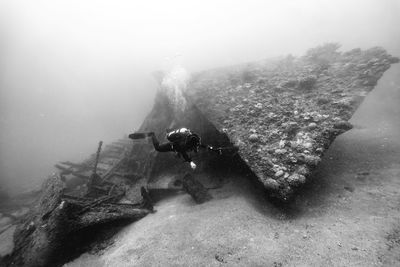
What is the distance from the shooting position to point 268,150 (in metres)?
5.50

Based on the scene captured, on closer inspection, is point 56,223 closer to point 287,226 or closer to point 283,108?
point 287,226

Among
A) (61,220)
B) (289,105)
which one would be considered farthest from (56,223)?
(289,105)

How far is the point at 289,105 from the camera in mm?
6684

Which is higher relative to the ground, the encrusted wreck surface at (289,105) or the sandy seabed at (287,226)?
the encrusted wreck surface at (289,105)

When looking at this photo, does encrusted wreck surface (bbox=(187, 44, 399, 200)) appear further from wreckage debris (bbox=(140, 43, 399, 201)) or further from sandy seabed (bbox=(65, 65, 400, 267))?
sandy seabed (bbox=(65, 65, 400, 267))

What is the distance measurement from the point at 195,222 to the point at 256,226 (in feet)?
3.99

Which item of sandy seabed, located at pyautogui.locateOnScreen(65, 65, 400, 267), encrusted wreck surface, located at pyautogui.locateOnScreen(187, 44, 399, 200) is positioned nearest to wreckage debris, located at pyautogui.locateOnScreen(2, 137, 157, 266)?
sandy seabed, located at pyautogui.locateOnScreen(65, 65, 400, 267)

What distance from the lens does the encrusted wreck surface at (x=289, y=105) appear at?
5.13 meters

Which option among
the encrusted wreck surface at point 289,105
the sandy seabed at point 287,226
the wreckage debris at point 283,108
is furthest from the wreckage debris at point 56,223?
the encrusted wreck surface at point 289,105

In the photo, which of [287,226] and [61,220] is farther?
[61,220]

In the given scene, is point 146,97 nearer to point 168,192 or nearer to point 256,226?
point 168,192

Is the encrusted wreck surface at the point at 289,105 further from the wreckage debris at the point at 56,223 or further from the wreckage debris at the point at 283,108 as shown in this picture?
the wreckage debris at the point at 56,223

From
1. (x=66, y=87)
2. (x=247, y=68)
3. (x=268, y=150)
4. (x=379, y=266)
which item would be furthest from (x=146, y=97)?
(x=379, y=266)

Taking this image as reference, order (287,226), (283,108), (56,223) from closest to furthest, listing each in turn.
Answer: (287,226)
(56,223)
(283,108)
